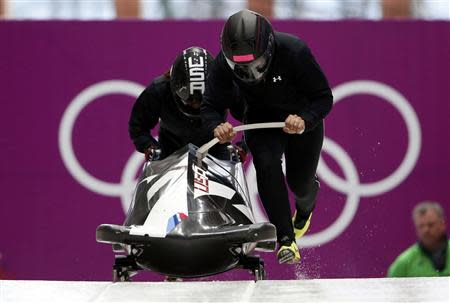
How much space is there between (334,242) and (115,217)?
1.63 m

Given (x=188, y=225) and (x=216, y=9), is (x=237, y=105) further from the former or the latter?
A: (x=216, y=9)

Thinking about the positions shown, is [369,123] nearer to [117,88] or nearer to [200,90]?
[117,88]

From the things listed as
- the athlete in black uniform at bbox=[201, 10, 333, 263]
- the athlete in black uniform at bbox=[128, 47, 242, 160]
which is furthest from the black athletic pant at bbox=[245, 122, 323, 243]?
the athlete in black uniform at bbox=[128, 47, 242, 160]

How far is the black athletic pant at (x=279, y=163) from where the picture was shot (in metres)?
5.78

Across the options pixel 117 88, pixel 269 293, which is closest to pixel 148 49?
pixel 117 88

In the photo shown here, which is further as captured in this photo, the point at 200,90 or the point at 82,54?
the point at 82,54

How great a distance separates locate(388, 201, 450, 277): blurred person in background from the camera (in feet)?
23.4

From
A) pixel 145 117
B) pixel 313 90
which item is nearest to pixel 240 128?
pixel 313 90

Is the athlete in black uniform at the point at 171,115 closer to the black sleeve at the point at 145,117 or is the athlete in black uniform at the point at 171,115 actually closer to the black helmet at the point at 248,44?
the black sleeve at the point at 145,117

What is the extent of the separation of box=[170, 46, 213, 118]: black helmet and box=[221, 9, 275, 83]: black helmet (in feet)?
2.03

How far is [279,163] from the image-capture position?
5.82m

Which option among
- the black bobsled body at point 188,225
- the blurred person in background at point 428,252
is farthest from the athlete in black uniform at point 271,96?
the blurred person in background at point 428,252

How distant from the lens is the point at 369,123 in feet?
28.4

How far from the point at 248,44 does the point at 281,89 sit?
43 centimetres
